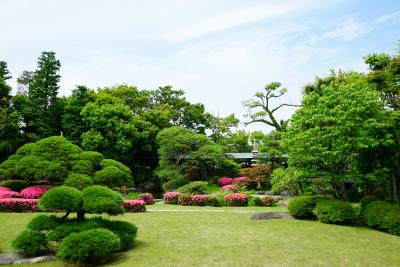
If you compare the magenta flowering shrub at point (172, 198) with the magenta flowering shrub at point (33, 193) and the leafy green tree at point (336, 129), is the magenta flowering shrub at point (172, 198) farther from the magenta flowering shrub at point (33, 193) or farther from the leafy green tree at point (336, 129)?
the leafy green tree at point (336, 129)

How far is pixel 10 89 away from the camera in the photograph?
27719 mm

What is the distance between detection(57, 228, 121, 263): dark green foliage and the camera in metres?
7.14

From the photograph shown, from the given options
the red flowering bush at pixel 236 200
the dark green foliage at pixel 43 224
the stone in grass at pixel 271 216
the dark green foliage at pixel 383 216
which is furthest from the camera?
the red flowering bush at pixel 236 200

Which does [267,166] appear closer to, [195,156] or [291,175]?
[195,156]

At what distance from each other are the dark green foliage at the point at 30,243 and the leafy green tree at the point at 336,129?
9.42 m

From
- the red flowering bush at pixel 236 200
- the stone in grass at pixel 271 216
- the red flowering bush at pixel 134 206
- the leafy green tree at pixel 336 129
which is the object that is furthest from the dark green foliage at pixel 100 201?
the red flowering bush at pixel 236 200

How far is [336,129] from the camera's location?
12188 mm

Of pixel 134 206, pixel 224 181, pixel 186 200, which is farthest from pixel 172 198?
pixel 224 181

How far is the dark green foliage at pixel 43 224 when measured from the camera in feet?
26.8

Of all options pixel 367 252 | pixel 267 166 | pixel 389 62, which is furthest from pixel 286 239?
pixel 267 166

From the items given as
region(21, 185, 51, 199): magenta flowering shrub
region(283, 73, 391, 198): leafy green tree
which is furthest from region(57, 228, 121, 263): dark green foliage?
region(21, 185, 51, 199): magenta flowering shrub

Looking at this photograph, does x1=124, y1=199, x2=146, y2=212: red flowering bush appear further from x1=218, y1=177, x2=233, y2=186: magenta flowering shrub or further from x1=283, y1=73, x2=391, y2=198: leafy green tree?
x1=218, y1=177, x2=233, y2=186: magenta flowering shrub

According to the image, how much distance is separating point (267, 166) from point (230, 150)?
8.70 m

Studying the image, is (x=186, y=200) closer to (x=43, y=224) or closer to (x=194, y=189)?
(x=194, y=189)
